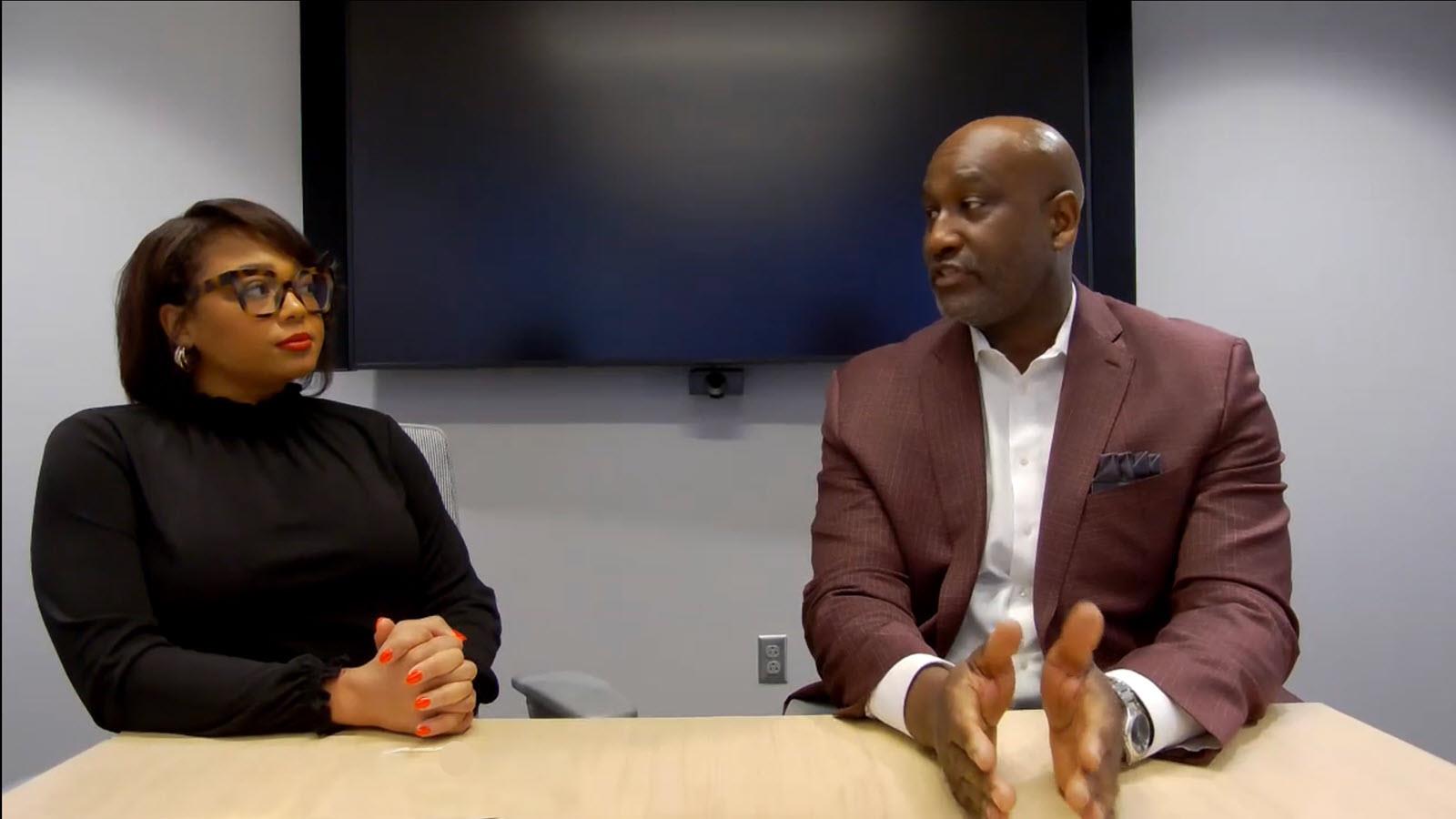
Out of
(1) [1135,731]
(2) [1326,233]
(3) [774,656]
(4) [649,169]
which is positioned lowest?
(3) [774,656]

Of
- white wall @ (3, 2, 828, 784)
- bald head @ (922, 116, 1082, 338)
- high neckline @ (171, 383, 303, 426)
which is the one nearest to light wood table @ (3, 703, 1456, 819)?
high neckline @ (171, 383, 303, 426)

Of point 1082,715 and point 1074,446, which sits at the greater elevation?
point 1074,446

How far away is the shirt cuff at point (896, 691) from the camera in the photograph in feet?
3.42

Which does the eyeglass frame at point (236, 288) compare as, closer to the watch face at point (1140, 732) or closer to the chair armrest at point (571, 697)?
the chair armrest at point (571, 697)

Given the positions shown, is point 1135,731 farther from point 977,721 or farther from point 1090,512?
point 1090,512

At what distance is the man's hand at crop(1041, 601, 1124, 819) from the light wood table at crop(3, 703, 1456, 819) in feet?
0.12

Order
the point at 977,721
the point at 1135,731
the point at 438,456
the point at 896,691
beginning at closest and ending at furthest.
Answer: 1. the point at 977,721
2. the point at 1135,731
3. the point at 896,691
4. the point at 438,456

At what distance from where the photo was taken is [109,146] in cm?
257

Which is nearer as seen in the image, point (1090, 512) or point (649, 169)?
point (1090, 512)

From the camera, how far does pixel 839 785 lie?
0.90 meters

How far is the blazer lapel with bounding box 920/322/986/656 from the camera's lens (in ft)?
4.33

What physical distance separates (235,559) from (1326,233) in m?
2.76

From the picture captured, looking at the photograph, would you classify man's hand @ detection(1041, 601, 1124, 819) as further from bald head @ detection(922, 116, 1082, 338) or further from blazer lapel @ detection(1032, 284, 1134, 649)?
bald head @ detection(922, 116, 1082, 338)

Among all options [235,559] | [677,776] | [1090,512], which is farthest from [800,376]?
[677,776]
